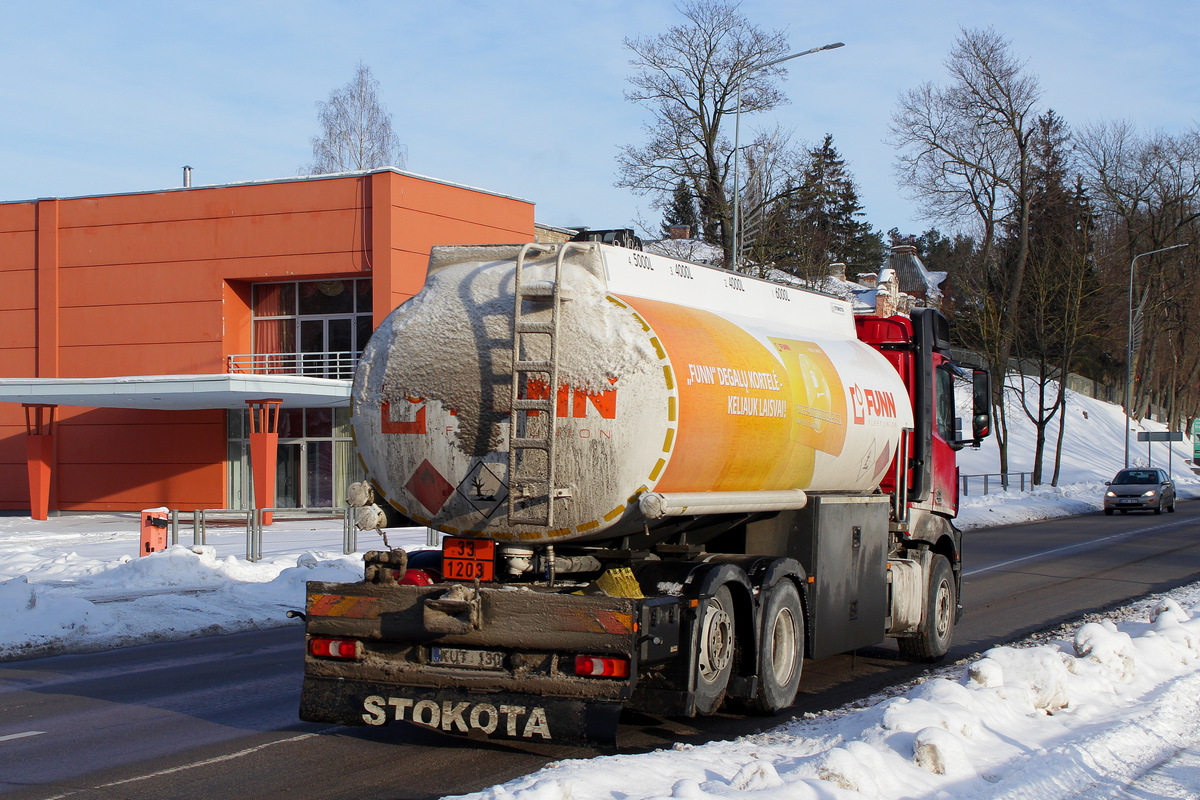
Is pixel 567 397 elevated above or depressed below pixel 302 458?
above

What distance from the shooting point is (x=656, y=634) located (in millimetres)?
6211

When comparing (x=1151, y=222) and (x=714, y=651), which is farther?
(x=1151, y=222)

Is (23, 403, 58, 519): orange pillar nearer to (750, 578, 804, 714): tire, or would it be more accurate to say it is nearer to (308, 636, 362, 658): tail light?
(308, 636, 362, 658): tail light

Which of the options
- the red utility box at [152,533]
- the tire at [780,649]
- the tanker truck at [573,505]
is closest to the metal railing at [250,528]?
the red utility box at [152,533]

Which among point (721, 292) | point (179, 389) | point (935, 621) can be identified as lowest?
point (935, 621)

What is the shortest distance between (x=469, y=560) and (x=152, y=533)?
14128 mm

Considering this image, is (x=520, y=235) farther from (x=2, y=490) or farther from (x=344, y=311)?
(x=2, y=490)

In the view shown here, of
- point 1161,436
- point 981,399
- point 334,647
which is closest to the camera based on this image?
point 334,647

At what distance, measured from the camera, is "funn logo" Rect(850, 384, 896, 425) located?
8.74 m

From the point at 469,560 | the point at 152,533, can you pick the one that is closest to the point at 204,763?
the point at 469,560

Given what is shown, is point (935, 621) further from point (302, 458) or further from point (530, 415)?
point (302, 458)

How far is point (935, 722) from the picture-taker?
6285 millimetres

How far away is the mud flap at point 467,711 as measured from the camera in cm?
605

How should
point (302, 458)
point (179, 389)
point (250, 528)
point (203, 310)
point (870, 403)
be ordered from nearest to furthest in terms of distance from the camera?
point (870, 403) → point (250, 528) → point (179, 389) → point (203, 310) → point (302, 458)
